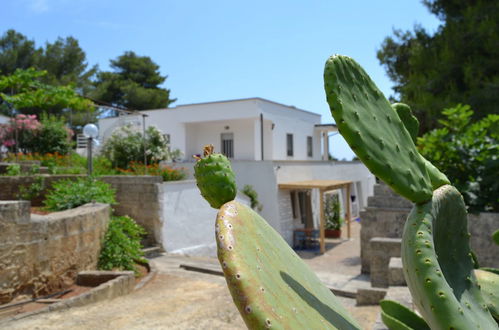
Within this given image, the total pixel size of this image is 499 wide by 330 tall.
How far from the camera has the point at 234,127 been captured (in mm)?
22500

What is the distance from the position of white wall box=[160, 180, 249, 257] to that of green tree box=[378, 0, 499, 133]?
21.5ft

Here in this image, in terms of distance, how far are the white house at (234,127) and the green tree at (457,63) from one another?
10975 mm

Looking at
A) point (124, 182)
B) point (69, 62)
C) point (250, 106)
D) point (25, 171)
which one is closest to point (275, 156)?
point (250, 106)

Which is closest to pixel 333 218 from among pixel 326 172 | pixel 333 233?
pixel 333 233

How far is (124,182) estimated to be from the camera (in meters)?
11.5

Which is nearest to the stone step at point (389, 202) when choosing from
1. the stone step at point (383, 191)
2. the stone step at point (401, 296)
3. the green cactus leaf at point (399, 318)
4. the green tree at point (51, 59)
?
the stone step at point (383, 191)

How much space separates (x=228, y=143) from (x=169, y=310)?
17.6m

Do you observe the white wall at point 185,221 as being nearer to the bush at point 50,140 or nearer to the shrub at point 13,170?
the shrub at point 13,170

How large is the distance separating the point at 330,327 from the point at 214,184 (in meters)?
0.75

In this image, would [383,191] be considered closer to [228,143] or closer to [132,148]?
[132,148]

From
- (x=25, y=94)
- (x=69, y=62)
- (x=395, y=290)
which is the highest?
(x=69, y=62)

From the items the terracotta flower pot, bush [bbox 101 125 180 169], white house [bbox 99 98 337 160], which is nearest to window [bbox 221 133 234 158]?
white house [bbox 99 98 337 160]

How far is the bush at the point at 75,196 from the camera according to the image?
8.27 meters

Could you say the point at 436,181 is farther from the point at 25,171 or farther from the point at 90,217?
the point at 25,171
